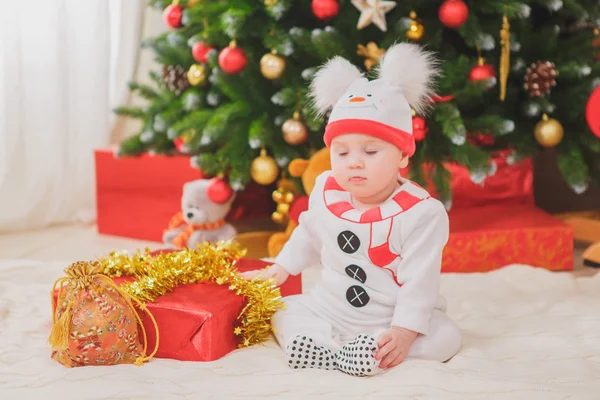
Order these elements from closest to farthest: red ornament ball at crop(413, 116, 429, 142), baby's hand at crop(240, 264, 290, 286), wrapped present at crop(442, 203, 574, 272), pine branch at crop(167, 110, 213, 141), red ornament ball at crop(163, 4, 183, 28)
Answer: baby's hand at crop(240, 264, 290, 286) → red ornament ball at crop(413, 116, 429, 142) → wrapped present at crop(442, 203, 574, 272) → pine branch at crop(167, 110, 213, 141) → red ornament ball at crop(163, 4, 183, 28)

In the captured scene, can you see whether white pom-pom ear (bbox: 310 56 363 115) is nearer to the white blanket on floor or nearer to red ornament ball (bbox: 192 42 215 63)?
the white blanket on floor

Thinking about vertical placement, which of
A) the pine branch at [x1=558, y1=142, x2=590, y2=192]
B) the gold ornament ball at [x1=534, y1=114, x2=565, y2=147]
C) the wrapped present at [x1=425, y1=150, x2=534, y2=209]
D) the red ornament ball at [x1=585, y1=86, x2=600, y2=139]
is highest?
the red ornament ball at [x1=585, y1=86, x2=600, y2=139]

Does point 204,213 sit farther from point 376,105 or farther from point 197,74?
point 376,105

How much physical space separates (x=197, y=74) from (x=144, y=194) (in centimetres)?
46

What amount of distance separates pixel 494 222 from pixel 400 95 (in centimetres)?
87

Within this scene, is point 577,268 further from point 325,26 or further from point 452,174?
point 325,26

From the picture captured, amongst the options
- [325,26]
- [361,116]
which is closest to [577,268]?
[325,26]

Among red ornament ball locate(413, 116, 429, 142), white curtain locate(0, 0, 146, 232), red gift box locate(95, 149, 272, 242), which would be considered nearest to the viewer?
red ornament ball locate(413, 116, 429, 142)

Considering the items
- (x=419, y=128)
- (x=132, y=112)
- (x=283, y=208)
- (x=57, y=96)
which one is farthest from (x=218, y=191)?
(x=57, y=96)

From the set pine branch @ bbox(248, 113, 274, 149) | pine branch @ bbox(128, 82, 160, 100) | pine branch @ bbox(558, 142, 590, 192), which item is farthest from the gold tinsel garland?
pine branch @ bbox(128, 82, 160, 100)

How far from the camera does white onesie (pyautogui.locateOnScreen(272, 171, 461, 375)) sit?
1188 mm

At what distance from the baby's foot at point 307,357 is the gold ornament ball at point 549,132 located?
998 mm

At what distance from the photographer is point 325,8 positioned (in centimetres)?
183

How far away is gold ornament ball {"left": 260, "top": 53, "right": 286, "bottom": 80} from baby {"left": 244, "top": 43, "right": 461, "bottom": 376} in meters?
0.64
